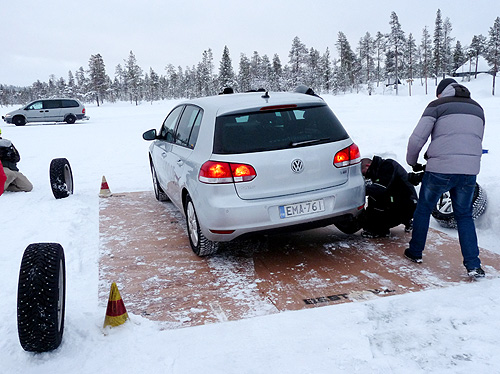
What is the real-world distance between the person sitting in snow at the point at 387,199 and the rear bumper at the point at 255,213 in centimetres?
87

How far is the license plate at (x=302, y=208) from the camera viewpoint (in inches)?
158

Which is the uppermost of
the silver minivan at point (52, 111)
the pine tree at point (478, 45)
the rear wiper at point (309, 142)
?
the pine tree at point (478, 45)

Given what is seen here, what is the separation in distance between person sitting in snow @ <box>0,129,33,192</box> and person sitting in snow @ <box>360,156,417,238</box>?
20.8 ft

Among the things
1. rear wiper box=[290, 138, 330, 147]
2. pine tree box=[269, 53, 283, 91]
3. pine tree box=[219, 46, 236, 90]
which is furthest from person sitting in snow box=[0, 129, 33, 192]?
pine tree box=[269, 53, 283, 91]

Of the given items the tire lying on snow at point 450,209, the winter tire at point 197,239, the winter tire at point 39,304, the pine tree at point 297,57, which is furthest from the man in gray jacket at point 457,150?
the pine tree at point 297,57

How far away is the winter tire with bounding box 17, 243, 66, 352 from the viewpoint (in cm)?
267

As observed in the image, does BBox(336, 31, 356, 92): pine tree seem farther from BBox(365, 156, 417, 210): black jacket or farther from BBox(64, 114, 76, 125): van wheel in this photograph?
BBox(365, 156, 417, 210): black jacket

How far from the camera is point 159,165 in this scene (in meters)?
6.39

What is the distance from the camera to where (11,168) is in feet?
26.2

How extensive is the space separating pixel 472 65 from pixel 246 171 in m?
95.8

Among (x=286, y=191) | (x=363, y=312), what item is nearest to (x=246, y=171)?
(x=286, y=191)

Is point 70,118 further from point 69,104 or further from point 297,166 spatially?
point 297,166

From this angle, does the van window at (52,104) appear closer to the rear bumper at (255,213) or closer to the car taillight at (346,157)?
the rear bumper at (255,213)

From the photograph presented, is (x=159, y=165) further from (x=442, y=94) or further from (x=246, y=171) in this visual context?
(x=442, y=94)
